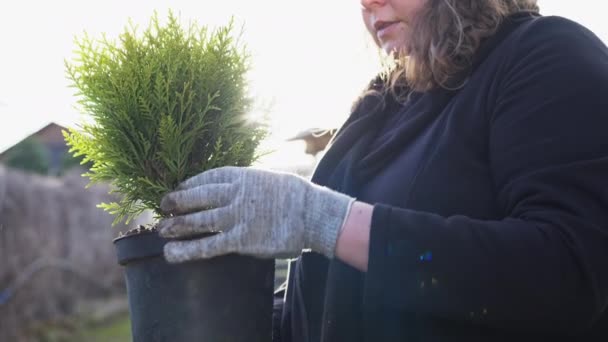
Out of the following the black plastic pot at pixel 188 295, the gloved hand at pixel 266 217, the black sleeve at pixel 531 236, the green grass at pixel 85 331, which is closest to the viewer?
the black sleeve at pixel 531 236

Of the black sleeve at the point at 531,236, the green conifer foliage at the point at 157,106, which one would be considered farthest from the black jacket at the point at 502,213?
the green conifer foliage at the point at 157,106

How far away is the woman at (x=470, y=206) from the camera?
1302mm

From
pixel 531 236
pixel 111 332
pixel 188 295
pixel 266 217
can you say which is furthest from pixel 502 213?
pixel 111 332

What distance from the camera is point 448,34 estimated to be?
177 centimetres

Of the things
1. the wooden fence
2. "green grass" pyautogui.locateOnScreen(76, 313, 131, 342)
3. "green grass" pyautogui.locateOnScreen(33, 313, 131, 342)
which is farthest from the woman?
"green grass" pyautogui.locateOnScreen(76, 313, 131, 342)

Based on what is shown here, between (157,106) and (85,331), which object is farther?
(85,331)

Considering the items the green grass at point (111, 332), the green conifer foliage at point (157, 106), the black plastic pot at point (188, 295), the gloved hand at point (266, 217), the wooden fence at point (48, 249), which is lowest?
the green grass at point (111, 332)

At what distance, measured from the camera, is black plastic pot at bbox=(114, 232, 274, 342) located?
1591 mm

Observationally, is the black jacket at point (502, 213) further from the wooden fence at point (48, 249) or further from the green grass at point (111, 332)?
the green grass at point (111, 332)

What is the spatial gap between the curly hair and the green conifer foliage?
54 centimetres

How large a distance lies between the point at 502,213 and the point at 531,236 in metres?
0.19

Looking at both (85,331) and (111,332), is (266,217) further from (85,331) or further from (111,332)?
(111,332)

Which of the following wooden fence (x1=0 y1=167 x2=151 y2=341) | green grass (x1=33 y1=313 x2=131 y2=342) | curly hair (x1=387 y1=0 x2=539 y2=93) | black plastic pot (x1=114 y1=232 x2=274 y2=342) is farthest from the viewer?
green grass (x1=33 y1=313 x2=131 y2=342)

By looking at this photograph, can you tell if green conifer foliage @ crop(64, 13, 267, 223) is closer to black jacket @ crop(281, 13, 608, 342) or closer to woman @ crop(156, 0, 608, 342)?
woman @ crop(156, 0, 608, 342)
